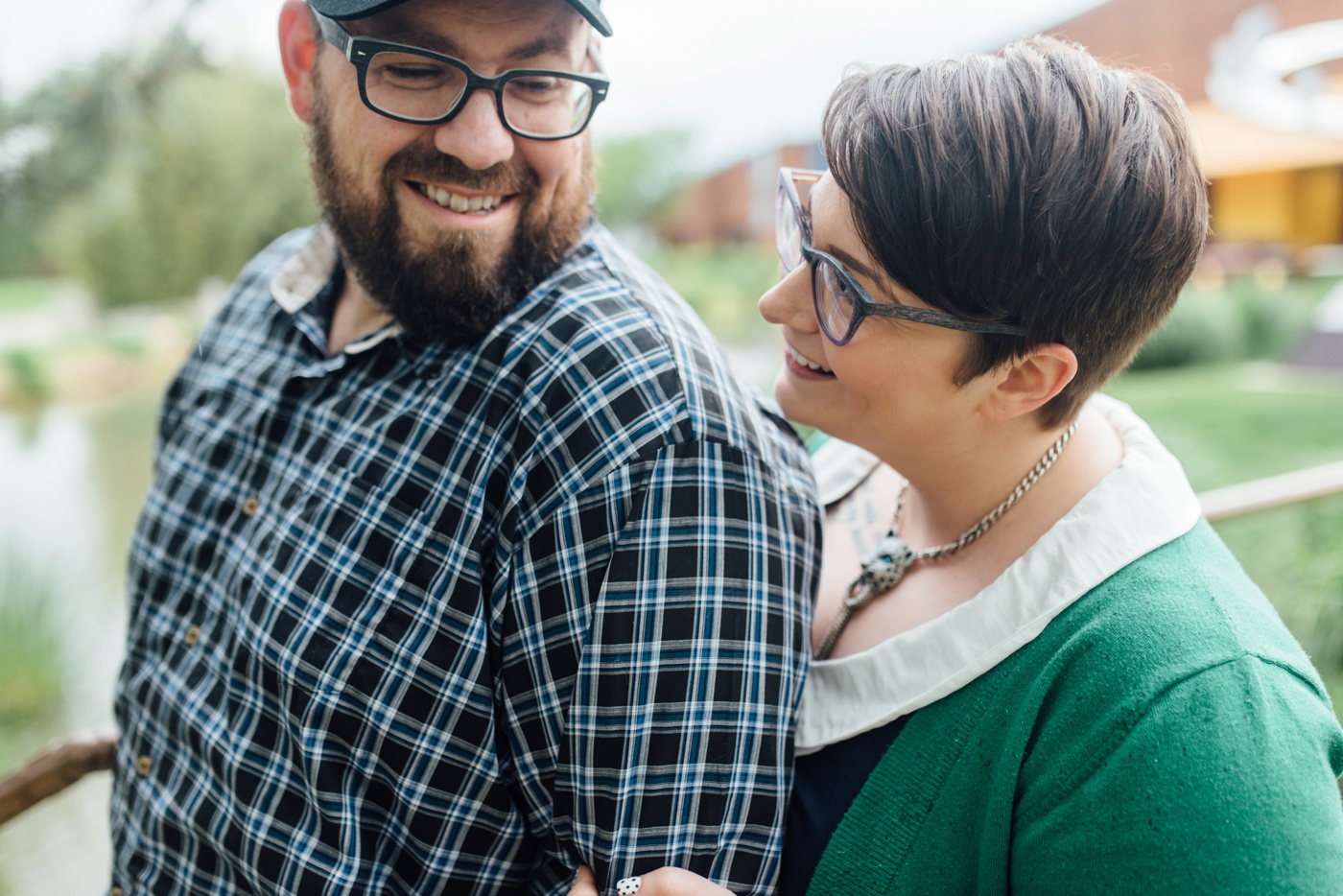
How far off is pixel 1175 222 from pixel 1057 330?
0.17 m

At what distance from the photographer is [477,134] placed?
1250 mm

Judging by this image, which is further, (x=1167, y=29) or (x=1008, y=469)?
(x=1167, y=29)

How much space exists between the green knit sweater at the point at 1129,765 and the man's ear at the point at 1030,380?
225 millimetres

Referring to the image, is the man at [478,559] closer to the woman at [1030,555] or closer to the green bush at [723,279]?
the woman at [1030,555]

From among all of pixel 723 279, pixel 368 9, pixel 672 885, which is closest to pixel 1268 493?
pixel 672 885

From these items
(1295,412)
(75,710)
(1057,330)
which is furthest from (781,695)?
(1295,412)

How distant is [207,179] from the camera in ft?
11.3

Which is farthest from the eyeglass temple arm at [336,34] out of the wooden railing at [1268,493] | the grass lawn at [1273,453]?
the grass lawn at [1273,453]

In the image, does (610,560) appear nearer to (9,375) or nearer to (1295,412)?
(9,375)

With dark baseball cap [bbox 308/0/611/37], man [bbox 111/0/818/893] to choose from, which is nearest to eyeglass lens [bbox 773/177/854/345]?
man [bbox 111/0/818/893]

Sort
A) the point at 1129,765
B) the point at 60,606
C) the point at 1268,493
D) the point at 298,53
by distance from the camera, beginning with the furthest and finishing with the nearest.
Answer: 1. the point at 60,606
2. the point at 1268,493
3. the point at 298,53
4. the point at 1129,765

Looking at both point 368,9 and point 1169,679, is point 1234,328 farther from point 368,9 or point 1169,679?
point 368,9

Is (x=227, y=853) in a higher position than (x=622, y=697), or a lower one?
lower

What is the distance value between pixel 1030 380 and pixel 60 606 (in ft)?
9.81
